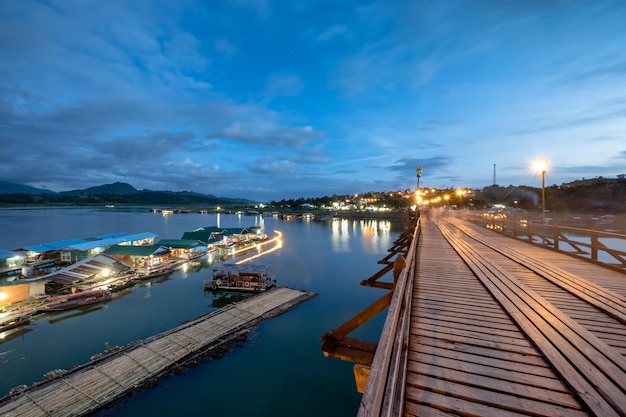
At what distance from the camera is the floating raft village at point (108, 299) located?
13.6 meters

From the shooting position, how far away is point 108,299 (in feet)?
92.8

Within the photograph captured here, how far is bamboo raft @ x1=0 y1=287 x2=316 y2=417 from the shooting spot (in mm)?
12828

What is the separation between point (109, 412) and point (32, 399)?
11.7 ft

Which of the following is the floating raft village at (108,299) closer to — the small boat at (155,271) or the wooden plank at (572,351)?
the small boat at (155,271)

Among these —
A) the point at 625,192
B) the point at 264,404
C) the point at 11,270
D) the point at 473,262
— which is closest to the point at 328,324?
the point at 264,404

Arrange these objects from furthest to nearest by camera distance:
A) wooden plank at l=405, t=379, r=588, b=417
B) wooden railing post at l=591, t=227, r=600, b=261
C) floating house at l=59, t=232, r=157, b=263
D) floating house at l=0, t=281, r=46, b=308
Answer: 1. floating house at l=59, t=232, r=157, b=263
2. floating house at l=0, t=281, r=46, b=308
3. wooden railing post at l=591, t=227, r=600, b=261
4. wooden plank at l=405, t=379, r=588, b=417

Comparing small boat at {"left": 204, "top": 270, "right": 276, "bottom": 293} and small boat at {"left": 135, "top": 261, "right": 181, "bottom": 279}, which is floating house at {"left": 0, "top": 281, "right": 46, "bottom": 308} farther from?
small boat at {"left": 204, "top": 270, "right": 276, "bottom": 293}

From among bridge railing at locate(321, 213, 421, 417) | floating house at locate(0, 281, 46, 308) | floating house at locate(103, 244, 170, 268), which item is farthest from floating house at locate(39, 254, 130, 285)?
bridge railing at locate(321, 213, 421, 417)

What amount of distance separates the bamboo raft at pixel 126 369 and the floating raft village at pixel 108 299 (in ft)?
0.15

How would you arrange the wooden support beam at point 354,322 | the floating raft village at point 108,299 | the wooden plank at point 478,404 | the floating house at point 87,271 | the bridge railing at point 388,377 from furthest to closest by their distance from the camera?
the floating house at point 87,271, the floating raft village at point 108,299, the wooden support beam at point 354,322, the wooden plank at point 478,404, the bridge railing at point 388,377

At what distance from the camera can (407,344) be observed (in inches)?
142

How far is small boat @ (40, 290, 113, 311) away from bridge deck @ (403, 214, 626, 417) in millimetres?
32889

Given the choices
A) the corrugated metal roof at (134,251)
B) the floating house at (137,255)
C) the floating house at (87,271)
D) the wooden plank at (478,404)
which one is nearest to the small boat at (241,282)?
the floating house at (87,271)

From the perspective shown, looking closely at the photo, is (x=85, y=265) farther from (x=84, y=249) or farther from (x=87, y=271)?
(x=84, y=249)
